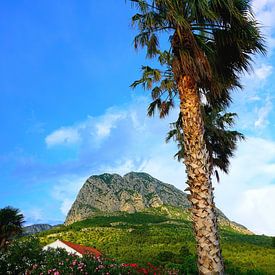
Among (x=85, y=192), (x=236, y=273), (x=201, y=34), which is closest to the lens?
(x=201, y=34)

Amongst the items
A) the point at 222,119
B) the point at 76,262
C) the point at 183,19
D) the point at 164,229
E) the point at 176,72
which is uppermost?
the point at 164,229

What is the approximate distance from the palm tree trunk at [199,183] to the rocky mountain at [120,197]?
15860cm

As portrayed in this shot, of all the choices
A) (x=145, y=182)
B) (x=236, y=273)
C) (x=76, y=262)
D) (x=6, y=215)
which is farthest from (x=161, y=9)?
(x=145, y=182)

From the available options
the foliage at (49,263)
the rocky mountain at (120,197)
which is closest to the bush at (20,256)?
the foliage at (49,263)

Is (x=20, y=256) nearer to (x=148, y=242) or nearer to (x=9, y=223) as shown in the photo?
(x=9, y=223)

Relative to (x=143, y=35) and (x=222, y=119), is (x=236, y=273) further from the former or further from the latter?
(x=143, y=35)

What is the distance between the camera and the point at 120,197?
586 feet

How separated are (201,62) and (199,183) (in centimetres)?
317

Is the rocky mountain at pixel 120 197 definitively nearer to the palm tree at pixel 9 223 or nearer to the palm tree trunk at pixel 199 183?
the palm tree at pixel 9 223

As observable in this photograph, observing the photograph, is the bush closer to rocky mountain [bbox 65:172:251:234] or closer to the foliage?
the foliage

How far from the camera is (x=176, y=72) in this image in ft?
35.9

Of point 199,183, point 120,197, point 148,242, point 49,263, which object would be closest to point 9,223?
point 49,263

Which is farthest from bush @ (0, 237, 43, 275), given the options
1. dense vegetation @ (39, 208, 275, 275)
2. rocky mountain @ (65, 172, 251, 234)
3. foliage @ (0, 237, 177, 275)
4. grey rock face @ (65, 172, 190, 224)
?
grey rock face @ (65, 172, 190, 224)

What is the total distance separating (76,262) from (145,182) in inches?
7252
